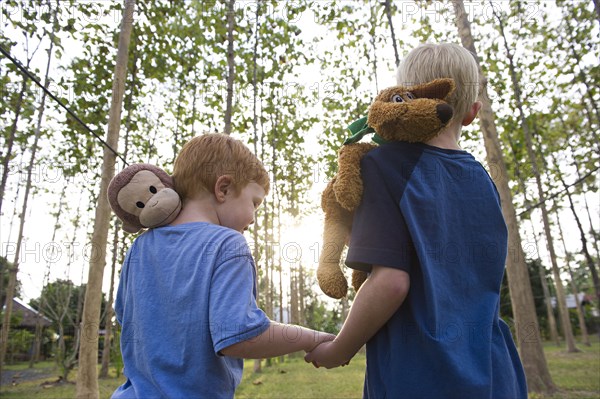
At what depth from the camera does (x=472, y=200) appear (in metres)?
1.15

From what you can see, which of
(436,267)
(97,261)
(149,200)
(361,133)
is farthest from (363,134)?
(97,261)

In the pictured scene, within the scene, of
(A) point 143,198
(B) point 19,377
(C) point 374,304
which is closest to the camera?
(C) point 374,304

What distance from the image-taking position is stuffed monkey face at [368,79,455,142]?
3.58 feet

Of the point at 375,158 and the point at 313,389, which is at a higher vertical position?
the point at 375,158

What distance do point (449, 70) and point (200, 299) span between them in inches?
40.2

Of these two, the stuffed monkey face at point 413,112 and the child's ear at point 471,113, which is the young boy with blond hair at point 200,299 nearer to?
the stuffed monkey face at point 413,112

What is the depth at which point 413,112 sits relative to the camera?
109cm

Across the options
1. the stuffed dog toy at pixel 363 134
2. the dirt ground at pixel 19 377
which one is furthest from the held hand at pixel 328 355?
the dirt ground at pixel 19 377

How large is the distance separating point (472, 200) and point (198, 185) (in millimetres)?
889

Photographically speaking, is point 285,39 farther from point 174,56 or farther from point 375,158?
point 375,158

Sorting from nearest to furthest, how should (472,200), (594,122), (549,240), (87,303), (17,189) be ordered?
(472,200) < (87,303) < (594,122) < (549,240) < (17,189)

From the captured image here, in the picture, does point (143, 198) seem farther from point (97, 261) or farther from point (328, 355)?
point (97, 261)

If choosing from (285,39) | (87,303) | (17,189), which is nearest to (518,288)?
(87,303)

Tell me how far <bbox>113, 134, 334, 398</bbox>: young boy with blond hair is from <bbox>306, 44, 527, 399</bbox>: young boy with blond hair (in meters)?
0.25
